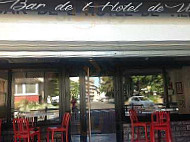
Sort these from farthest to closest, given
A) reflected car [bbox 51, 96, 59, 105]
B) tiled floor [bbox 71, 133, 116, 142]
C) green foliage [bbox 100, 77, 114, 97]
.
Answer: green foliage [bbox 100, 77, 114, 97] < reflected car [bbox 51, 96, 59, 105] < tiled floor [bbox 71, 133, 116, 142]

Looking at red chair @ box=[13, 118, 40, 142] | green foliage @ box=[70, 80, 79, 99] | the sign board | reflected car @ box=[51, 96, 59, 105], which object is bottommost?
red chair @ box=[13, 118, 40, 142]

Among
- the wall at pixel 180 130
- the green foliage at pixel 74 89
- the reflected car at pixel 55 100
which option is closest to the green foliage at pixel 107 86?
the green foliage at pixel 74 89

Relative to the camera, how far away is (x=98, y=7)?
157 inches

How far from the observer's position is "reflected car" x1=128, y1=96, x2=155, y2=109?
724 cm

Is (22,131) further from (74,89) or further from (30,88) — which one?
(74,89)

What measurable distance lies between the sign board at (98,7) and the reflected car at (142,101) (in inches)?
137

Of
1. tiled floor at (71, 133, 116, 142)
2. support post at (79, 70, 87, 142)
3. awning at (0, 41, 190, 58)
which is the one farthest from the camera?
support post at (79, 70, 87, 142)

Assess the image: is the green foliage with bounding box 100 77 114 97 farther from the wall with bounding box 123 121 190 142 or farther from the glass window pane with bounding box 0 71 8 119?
the glass window pane with bounding box 0 71 8 119

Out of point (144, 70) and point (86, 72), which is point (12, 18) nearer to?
point (86, 72)

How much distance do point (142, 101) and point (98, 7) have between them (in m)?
4.10

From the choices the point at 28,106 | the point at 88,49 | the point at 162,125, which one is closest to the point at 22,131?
the point at 28,106

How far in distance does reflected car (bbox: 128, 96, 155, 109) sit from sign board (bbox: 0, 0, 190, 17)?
3.49 m

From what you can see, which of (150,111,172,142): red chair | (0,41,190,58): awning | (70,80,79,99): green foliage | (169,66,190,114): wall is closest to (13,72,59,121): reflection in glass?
(70,80,79,99): green foliage

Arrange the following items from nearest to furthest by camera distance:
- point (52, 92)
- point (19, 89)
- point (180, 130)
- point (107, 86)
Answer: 1. point (180, 130)
2. point (19, 89)
3. point (52, 92)
4. point (107, 86)
